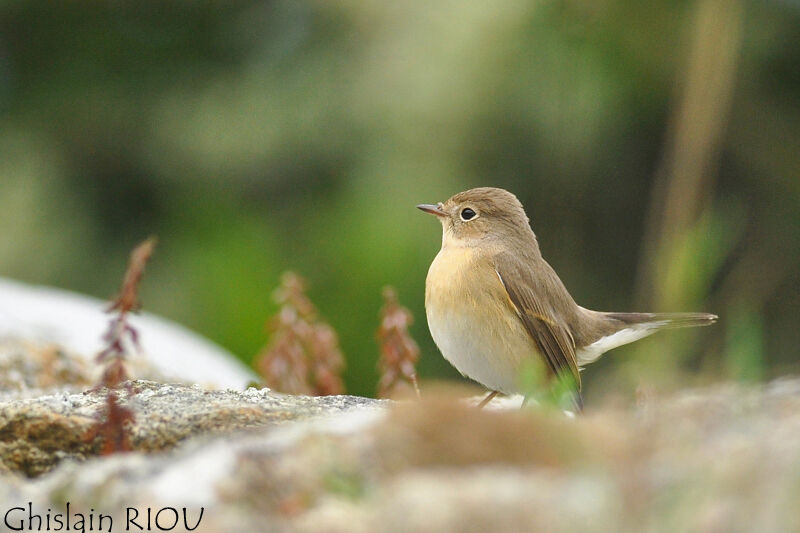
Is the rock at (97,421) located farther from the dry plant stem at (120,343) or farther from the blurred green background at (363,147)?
the blurred green background at (363,147)

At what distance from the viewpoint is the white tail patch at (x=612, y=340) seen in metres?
5.31

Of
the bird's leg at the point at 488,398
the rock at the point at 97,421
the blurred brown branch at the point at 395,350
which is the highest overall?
the blurred brown branch at the point at 395,350

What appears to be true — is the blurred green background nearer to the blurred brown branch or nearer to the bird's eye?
the bird's eye

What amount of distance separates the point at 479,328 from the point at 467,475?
2.57 meters

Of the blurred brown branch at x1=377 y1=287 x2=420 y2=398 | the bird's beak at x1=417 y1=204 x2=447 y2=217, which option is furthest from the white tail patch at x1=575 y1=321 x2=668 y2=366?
the blurred brown branch at x1=377 y1=287 x2=420 y2=398

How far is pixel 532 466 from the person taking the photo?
2.22 m

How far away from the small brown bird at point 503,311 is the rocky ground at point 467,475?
1.81 m

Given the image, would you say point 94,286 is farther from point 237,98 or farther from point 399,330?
point 399,330

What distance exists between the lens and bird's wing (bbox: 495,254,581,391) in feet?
15.9

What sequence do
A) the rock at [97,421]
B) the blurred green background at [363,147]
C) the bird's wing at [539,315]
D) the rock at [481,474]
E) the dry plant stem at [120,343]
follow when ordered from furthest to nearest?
the blurred green background at [363,147], the bird's wing at [539,315], the rock at [97,421], the dry plant stem at [120,343], the rock at [481,474]

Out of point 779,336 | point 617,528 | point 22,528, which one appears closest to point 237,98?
point 779,336

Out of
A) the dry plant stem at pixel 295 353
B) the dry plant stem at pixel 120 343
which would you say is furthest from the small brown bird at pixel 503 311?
the dry plant stem at pixel 120 343

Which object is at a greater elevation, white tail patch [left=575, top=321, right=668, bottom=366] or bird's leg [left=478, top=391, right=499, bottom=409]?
white tail patch [left=575, top=321, right=668, bottom=366]

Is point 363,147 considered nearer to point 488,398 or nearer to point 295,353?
point 295,353
